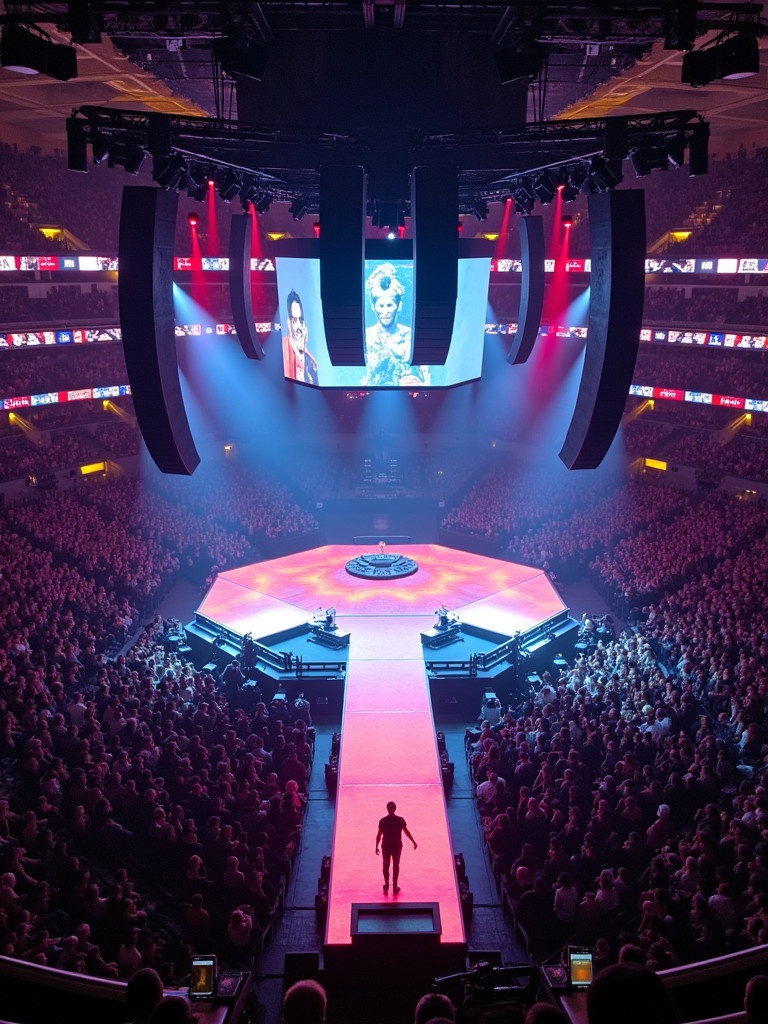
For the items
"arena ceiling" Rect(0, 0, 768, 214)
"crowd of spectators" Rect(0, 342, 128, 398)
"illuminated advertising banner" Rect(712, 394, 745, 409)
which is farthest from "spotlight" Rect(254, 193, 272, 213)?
"illuminated advertising banner" Rect(712, 394, 745, 409)

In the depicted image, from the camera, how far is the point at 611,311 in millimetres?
7051

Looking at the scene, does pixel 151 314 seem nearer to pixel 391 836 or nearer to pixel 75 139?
pixel 75 139

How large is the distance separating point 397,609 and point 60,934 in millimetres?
12400

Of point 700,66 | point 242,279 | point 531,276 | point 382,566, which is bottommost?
point 700,66

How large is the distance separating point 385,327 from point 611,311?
7.73 metres

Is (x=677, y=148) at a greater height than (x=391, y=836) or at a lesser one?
greater

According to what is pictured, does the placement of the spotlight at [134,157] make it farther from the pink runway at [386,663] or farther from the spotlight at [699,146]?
the pink runway at [386,663]

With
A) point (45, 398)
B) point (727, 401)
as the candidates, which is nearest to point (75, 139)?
point (45, 398)

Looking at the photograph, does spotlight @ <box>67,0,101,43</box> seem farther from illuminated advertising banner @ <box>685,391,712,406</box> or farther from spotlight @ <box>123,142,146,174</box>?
illuminated advertising banner @ <box>685,391,712,406</box>

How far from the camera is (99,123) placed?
7719 mm

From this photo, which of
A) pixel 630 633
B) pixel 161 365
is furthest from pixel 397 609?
pixel 161 365

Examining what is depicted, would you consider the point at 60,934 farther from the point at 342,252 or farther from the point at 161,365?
the point at 342,252

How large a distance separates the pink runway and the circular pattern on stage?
278mm

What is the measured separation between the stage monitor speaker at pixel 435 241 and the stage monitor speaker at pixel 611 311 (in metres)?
1.30
